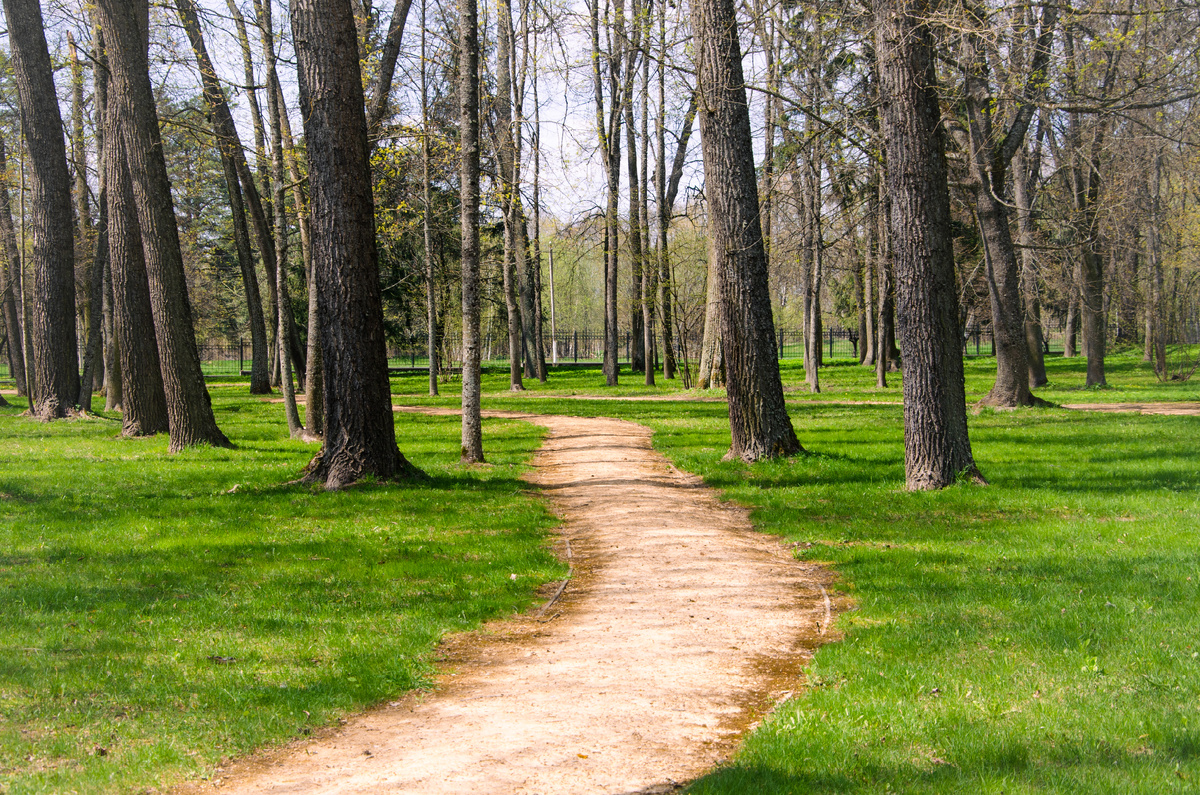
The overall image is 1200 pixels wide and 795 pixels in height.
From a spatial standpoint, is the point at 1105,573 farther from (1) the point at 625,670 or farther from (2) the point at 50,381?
(2) the point at 50,381

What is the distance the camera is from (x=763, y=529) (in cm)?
870

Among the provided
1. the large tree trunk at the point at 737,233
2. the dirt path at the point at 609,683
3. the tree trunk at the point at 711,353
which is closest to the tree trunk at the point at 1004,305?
the tree trunk at the point at 711,353

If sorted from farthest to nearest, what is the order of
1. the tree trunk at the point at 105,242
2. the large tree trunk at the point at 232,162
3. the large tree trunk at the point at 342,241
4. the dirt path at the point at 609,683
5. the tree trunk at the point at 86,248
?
the tree trunk at the point at 86,248, the tree trunk at the point at 105,242, the large tree trunk at the point at 232,162, the large tree trunk at the point at 342,241, the dirt path at the point at 609,683

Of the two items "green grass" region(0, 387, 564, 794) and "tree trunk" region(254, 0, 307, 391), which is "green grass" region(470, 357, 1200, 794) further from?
"tree trunk" region(254, 0, 307, 391)

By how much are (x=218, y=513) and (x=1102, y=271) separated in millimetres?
28966

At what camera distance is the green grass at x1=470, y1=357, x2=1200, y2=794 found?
3506 mm

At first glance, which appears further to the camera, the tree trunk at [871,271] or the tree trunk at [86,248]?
the tree trunk at [871,271]

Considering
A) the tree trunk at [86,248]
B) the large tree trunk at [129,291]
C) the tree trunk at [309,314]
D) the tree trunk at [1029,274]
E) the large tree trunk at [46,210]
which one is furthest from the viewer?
the tree trunk at [1029,274]

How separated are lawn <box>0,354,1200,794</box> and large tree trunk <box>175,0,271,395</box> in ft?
21.3

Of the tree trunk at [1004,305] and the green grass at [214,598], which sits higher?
the tree trunk at [1004,305]

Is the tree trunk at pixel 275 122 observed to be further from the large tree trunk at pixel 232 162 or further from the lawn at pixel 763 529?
the lawn at pixel 763 529

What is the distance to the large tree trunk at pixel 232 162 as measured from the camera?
48.0 ft

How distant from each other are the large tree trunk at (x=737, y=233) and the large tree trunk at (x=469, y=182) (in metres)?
3.18

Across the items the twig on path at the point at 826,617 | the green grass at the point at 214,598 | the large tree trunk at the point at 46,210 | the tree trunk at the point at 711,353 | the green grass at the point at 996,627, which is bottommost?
the twig on path at the point at 826,617
